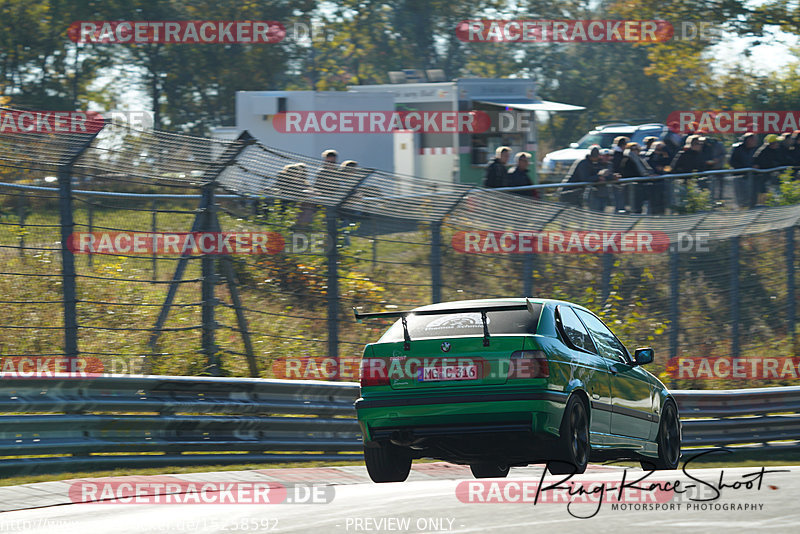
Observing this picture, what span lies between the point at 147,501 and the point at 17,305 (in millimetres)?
4178

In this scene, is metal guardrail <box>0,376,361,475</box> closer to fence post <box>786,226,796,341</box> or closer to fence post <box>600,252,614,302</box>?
fence post <box>600,252,614,302</box>

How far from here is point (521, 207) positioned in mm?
16125

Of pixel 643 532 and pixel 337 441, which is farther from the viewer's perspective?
pixel 337 441

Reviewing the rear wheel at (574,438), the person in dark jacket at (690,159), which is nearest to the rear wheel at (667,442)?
the rear wheel at (574,438)

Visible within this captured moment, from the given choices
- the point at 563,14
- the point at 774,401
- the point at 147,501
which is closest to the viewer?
the point at 147,501

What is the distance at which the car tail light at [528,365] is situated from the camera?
8875mm

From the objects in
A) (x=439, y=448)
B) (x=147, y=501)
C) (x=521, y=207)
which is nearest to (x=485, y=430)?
(x=439, y=448)

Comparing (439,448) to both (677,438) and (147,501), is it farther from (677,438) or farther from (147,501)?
(677,438)

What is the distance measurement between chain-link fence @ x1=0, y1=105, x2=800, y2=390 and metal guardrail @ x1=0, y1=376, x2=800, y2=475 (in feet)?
3.72

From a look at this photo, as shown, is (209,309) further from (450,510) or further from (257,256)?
(450,510)

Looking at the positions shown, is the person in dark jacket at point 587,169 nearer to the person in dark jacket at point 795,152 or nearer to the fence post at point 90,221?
the person in dark jacket at point 795,152

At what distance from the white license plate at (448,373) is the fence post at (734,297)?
10.1 meters

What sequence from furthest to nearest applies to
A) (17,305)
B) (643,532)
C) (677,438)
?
(17,305)
(677,438)
(643,532)

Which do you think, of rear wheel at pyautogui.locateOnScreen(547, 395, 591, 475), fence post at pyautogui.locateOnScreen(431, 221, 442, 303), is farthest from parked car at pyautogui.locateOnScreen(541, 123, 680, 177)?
rear wheel at pyautogui.locateOnScreen(547, 395, 591, 475)
